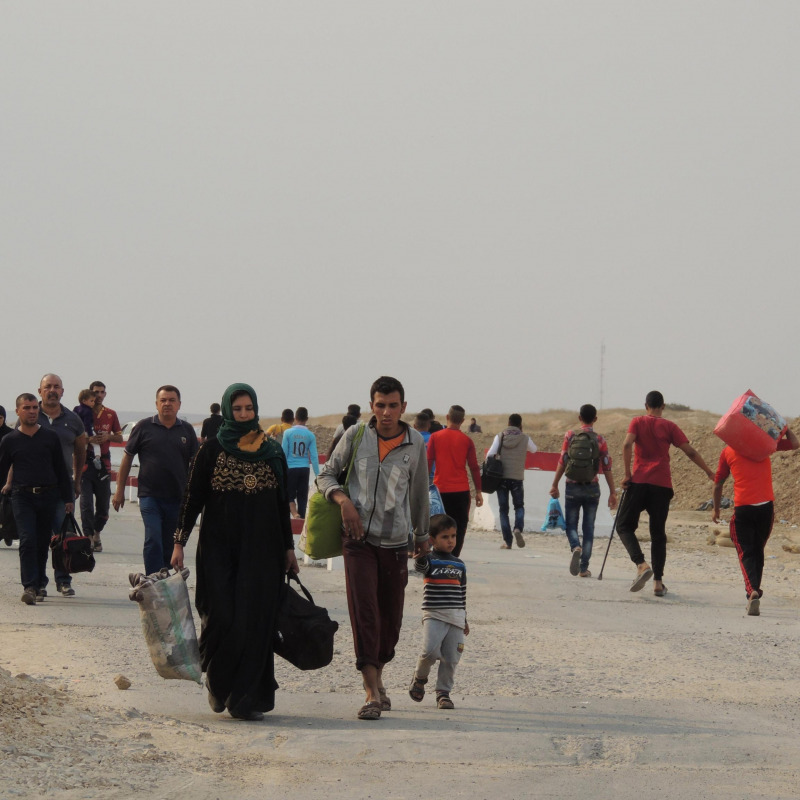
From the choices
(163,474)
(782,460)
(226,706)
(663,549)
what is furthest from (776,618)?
(782,460)

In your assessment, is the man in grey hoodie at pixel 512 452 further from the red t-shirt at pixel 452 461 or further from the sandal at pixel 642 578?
the red t-shirt at pixel 452 461

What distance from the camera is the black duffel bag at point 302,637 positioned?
24.4ft

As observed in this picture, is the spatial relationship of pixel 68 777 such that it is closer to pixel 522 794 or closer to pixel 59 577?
pixel 522 794

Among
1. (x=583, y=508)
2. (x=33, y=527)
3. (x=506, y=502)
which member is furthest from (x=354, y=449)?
(x=506, y=502)

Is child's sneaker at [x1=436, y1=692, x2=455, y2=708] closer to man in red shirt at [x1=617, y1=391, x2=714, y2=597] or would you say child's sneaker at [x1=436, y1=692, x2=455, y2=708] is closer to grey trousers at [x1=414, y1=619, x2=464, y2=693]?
grey trousers at [x1=414, y1=619, x2=464, y2=693]

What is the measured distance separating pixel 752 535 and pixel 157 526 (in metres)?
5.55

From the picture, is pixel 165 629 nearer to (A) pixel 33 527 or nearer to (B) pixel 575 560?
(A) pixel 33 527

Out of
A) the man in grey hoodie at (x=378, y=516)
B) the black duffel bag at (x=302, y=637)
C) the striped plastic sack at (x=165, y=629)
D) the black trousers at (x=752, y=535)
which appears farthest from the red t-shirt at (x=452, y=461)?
the striped plastic sack at (x=165, y=629)

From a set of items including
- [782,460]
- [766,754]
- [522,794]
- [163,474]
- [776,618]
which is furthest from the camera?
[782,460]

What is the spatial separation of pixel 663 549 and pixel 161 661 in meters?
8.04

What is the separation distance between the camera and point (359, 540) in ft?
24.5

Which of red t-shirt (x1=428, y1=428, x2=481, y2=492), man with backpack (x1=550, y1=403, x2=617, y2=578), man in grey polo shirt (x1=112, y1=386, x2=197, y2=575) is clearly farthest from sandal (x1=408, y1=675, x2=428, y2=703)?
man with backpack (x1=550, y1=403, x2=617, y2=578)

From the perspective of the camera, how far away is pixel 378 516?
749 centimetres

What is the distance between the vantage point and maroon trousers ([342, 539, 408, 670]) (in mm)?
7430
